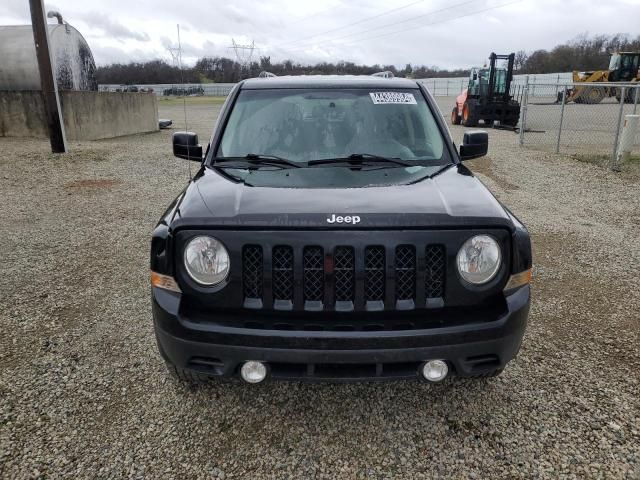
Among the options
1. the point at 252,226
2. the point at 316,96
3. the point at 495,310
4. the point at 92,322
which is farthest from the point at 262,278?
the point at 92,322

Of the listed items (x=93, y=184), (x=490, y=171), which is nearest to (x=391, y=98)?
(x=93, y=184)

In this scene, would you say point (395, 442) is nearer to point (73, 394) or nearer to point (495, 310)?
point (495, 310)

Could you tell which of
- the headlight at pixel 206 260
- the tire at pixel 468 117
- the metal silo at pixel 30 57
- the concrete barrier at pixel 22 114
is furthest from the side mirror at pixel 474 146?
the tire at pixel 468 117

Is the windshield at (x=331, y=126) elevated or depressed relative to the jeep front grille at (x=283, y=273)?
elevated

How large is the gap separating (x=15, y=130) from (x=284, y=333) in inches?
628

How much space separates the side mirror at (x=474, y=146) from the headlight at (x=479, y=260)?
1.60 meters

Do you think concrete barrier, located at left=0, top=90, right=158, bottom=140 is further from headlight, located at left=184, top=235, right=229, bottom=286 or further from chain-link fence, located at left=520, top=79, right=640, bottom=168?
headlight, located at left=184, top=235, right=229, bottom=286

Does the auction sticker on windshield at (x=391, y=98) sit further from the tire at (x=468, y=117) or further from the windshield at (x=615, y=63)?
the windshield at (x=615, y=63)

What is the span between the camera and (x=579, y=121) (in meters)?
22.9

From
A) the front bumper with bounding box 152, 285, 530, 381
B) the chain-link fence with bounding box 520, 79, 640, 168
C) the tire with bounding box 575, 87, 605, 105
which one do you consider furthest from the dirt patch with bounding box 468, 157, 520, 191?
the tire with bounding box 575, 87, 605, 105

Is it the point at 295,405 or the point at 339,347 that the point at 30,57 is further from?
the point at 339,347

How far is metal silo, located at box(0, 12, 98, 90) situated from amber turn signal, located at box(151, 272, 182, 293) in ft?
54.1

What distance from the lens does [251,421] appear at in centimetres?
273

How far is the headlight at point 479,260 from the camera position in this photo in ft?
7.64
